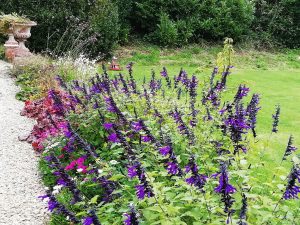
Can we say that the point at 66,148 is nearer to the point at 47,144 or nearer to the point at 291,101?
the point at 47,144

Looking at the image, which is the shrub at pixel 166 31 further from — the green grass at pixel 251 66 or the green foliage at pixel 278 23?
the green foliage at pixel 278 23

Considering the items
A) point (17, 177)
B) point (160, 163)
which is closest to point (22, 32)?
point (17, 177)

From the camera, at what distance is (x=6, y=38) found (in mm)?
13094

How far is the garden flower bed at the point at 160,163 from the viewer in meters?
2.12

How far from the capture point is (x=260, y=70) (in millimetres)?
12508

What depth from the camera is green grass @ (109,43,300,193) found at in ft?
23.8

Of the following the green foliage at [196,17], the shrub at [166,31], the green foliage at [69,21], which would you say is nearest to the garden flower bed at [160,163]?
the green foliage at [69,21]

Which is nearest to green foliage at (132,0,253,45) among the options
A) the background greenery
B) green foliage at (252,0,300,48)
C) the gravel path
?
the background greenery

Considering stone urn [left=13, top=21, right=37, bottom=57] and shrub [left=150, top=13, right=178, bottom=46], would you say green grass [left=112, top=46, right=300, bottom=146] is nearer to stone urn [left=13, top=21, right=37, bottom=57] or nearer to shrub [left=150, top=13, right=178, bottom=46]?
shrub [left=150, top=13, right=178, bottom=46]

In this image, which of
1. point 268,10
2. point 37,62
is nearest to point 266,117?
point 37,62

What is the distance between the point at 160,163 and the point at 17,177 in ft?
6.19

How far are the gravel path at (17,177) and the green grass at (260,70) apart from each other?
129 inches

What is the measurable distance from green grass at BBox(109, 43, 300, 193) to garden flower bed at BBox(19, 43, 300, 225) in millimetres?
2382

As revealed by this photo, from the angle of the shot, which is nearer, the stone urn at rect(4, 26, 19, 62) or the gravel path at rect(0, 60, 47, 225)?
the gravel path at rect(0, 60, 47, 225)
